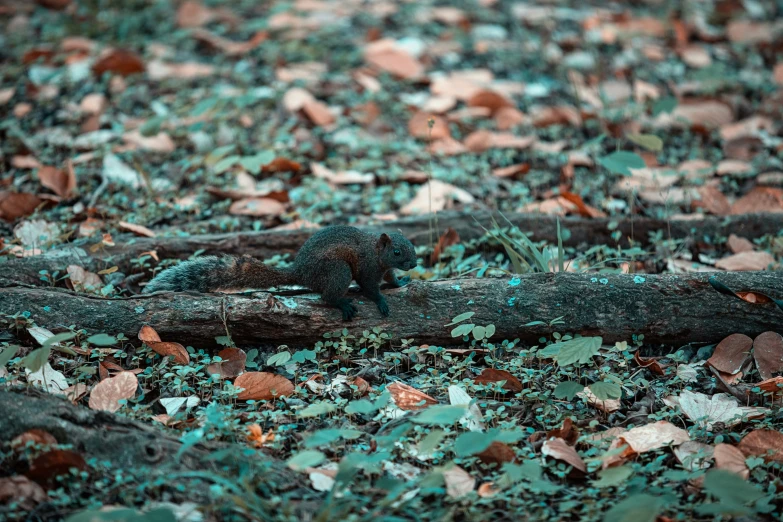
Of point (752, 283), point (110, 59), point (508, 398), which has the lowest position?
point (508, 398)

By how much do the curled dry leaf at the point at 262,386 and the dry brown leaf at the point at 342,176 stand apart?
283 cm

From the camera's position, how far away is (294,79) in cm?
786

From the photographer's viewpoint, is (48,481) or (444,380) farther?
(444,380)

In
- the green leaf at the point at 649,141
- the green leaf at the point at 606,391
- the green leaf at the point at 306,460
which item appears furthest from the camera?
the green leaf at the point at 649,141

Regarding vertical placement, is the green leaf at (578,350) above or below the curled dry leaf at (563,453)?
above

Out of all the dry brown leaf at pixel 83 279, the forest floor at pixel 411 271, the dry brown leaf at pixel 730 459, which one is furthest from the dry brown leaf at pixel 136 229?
the dry brown leaf at pixel 730 459

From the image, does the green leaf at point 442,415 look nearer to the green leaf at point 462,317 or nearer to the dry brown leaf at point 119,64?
the green leaf at point 462,317

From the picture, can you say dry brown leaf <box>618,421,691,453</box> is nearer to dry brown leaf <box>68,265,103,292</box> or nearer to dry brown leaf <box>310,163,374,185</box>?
dry brown leaf <box>68,265,103,292</box>

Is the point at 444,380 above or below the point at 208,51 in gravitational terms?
below

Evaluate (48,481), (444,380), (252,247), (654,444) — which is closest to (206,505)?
(48,481)

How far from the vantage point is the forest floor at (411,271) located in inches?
117

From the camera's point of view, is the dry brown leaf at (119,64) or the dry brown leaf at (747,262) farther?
the dry brown leaf at (119,64)

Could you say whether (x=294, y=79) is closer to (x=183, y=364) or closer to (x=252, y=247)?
(x=252, y=247)

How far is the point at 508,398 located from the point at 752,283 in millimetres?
1452
